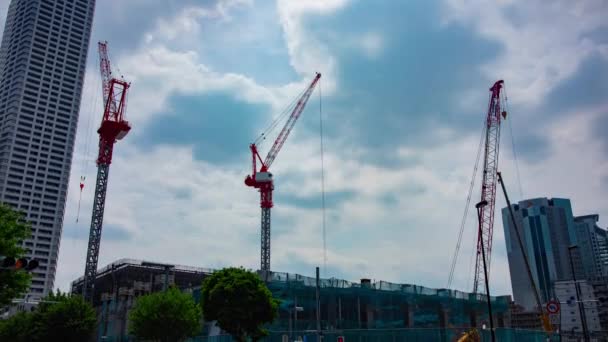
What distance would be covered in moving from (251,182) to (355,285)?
226 ft

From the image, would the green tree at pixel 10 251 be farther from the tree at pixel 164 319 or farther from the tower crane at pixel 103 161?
the tower crane at pixel 103 161

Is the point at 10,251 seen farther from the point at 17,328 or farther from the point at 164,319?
the point at 17,328

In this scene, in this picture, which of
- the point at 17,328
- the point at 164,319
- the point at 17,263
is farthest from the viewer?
the point at 17,328

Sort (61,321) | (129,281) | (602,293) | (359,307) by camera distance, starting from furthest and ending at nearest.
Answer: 1. (602,293)
2. (129,281)
3. (359,307)
4. (61,321)

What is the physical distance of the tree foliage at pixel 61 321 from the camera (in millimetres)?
59438

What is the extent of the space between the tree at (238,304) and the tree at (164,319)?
28.6 ft

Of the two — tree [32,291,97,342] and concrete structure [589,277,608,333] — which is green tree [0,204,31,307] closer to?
tree [32,291,97,342]

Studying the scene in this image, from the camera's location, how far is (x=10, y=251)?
3641 centimetres

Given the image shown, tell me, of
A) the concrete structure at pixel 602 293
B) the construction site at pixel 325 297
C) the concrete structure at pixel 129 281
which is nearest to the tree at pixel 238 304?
the construction site at pixel 325 297

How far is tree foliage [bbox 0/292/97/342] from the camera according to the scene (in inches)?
2340

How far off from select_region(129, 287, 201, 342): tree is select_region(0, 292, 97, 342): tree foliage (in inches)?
384

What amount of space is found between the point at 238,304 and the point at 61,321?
28130mm

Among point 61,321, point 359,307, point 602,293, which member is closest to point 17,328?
point 61,321

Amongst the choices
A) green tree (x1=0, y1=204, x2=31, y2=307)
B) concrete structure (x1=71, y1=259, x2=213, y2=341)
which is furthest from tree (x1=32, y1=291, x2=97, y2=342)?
concrete structure (x1=71, y1=259, x2=213, y2=341)
